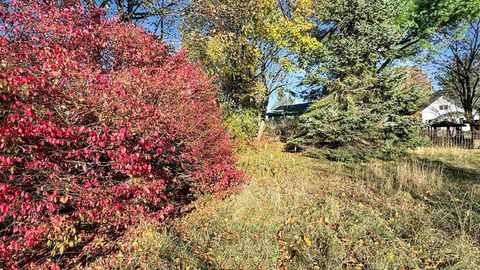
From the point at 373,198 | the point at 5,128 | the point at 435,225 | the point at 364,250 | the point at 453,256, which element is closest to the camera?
the point at 5,128

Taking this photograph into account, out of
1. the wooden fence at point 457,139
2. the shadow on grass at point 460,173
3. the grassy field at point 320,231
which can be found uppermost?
the wooden fence at point 457,139

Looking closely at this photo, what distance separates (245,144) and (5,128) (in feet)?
24.2

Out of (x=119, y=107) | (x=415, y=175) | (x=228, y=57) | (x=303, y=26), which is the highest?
(x=303, y=26)

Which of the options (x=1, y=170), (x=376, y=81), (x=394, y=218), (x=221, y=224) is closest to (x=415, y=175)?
(x=394, y=218)

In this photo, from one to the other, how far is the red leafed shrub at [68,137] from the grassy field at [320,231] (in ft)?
2.12

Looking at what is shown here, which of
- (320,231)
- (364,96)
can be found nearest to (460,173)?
(364,96)

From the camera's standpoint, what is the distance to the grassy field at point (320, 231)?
269 cm

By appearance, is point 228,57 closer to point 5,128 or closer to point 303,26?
point 303,26

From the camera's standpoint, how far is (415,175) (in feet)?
17.4

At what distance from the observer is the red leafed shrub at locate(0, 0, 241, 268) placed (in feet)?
6.88

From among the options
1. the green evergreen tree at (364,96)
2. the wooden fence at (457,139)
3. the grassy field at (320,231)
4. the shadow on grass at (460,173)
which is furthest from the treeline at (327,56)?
the wooden fence at (457,139)

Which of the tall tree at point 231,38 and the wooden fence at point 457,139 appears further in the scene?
the wooden fence at point 457,139

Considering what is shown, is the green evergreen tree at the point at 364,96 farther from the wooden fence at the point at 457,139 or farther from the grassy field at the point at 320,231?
the wooden fence at the point at 457,139

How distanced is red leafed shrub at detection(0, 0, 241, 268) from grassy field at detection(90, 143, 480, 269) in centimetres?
65
